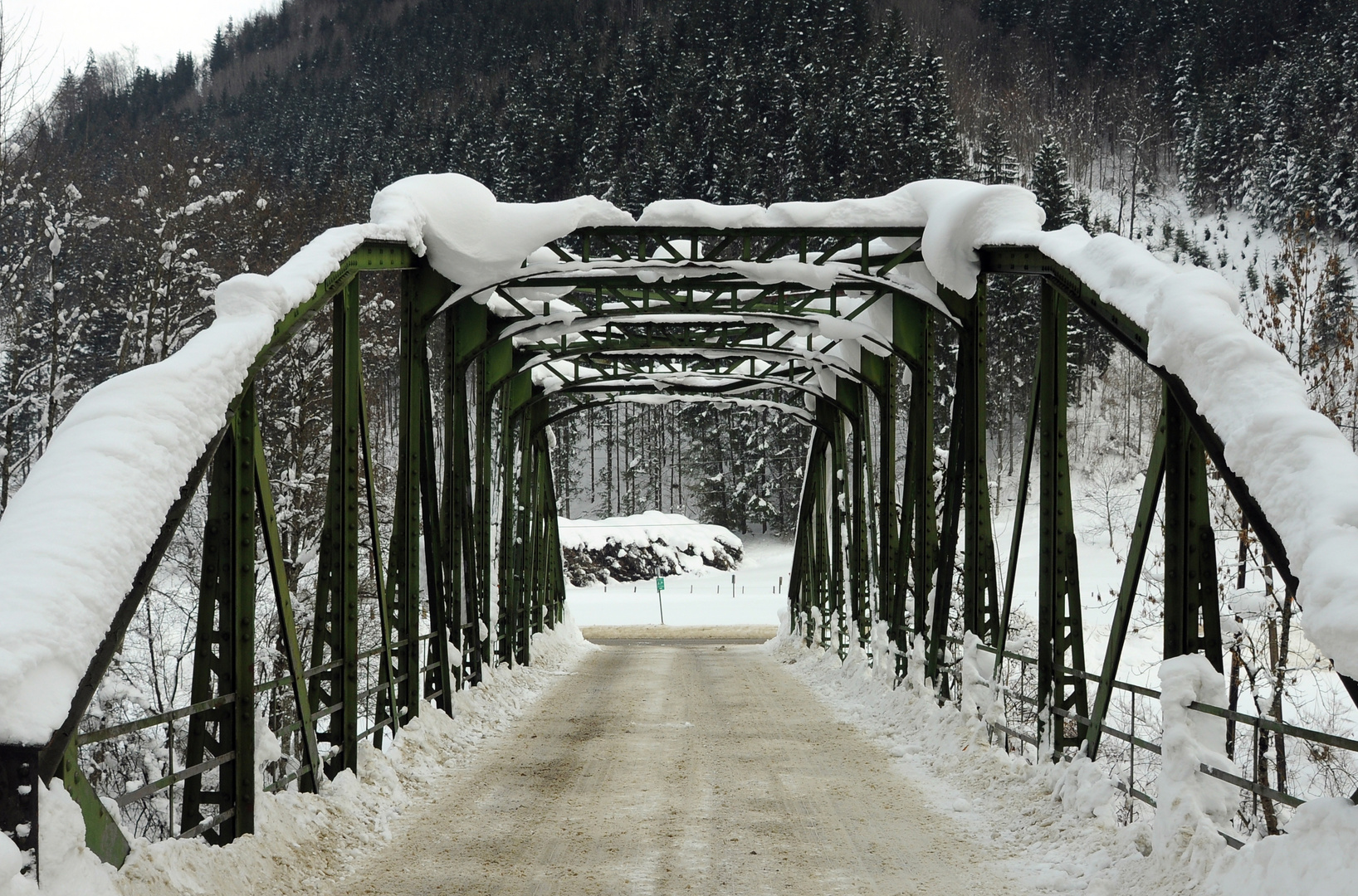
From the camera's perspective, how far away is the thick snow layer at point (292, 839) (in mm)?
4203

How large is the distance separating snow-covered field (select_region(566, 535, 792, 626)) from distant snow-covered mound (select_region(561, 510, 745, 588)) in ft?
1.74

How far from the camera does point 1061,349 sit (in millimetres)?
8719

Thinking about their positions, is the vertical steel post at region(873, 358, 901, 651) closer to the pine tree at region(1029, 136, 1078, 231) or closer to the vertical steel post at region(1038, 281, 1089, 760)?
the vertical steel post at region(1038, 281, 1089, 760)

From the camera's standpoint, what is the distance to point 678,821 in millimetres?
8250

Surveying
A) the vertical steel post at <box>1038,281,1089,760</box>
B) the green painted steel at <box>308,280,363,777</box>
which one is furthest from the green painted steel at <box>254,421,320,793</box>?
the vertical steel post at <box>1038,281,1089,760</box>

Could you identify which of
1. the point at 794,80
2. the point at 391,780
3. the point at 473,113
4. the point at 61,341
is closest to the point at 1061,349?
the point at 391,780

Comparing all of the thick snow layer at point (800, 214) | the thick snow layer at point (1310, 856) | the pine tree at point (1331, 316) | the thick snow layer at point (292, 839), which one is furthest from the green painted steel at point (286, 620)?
the pine tree at point (1331, 316)

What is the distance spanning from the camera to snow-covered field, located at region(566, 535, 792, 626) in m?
42.3

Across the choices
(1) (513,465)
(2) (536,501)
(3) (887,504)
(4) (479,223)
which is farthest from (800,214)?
(2) (536,501)

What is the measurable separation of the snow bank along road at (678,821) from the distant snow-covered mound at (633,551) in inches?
1435

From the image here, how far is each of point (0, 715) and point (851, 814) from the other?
609 centimetres

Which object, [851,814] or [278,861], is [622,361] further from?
[278,861]

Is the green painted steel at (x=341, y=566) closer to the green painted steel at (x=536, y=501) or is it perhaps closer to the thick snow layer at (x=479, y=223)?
the green painted steel at (x=536, y=501)

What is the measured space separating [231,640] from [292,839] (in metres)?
1.35
